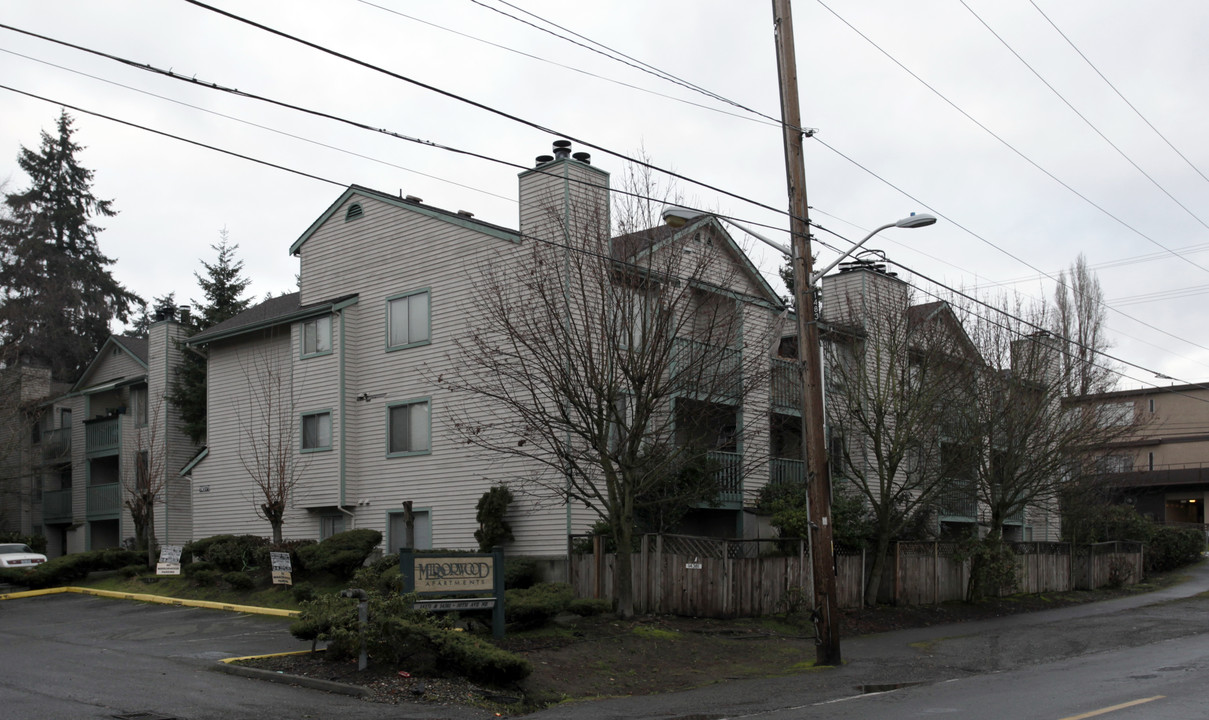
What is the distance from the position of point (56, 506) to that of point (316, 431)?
21.7 meters

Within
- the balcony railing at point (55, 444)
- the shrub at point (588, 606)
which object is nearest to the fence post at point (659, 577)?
the shrub at point (588, 606)

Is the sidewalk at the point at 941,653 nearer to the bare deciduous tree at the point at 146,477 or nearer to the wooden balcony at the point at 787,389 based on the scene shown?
the wooden balcony at the point at 787,389

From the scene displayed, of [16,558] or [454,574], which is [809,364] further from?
[16,558]

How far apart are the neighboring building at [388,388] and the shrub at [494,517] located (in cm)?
39

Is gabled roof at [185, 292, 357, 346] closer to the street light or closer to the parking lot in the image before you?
the parking lot

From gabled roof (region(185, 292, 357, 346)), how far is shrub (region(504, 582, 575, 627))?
13.2m

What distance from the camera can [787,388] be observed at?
28.9 metres

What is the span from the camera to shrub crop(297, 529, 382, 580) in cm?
2394

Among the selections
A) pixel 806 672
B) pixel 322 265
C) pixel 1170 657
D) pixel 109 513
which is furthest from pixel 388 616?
pixel 109 513

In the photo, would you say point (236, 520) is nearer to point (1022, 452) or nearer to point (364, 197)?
point (364, 197)

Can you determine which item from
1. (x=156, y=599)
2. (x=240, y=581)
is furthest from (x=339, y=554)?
(x=156, y=599)

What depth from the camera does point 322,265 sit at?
29.7 m

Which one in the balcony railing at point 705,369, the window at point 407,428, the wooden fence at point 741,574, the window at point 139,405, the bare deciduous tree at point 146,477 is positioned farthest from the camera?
the window at point 139,405

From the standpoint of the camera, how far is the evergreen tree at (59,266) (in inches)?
2377
